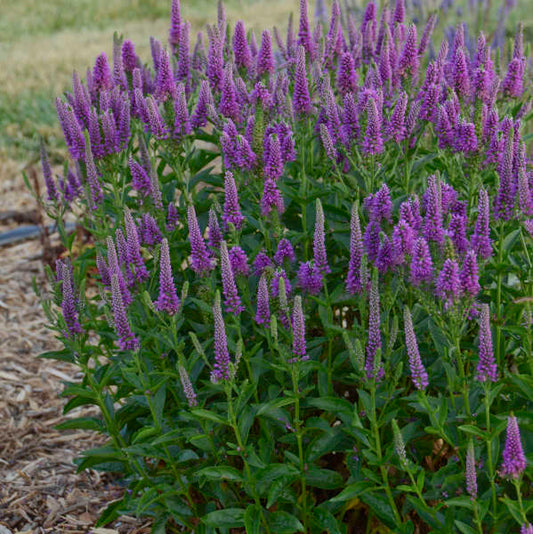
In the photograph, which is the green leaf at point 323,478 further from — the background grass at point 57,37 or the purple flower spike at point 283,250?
the background grass at point 57,37

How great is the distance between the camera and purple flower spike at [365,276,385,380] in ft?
8.12

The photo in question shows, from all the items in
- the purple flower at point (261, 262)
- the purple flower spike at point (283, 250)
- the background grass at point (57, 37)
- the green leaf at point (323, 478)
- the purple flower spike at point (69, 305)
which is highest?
the purple flower spike at point (283, 250)

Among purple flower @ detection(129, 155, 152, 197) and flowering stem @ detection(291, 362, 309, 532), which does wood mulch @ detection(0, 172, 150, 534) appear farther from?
flowering stem @ detection(291, 362, 309, 532)

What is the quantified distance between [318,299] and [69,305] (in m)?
1.00

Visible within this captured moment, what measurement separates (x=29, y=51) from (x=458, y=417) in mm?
17927

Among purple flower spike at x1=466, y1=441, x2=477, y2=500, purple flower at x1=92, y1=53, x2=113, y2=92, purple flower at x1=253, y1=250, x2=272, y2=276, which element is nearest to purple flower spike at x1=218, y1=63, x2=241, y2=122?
purple flower at x1=253, y1=250, x2=272, y2=276

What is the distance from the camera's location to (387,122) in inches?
124

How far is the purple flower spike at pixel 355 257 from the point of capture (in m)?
2.56

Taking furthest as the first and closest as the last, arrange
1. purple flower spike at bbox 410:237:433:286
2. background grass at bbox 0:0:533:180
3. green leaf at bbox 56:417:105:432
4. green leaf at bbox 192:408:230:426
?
background grass at bbox 0:0:533:180, green leaf at bbox 56:417:105:432, green leaf at bbox 192:408:230:426, purple flower spike at bbox 410:237:433:286

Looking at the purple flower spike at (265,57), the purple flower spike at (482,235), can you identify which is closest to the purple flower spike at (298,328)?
the purple flower spike at (482,235)

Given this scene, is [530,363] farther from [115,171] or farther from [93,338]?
[93,338]

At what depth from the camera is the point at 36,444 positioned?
4.96 meters

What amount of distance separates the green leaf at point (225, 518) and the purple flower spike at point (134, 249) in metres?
0.99

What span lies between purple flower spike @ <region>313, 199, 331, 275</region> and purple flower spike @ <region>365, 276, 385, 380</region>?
283 mm
